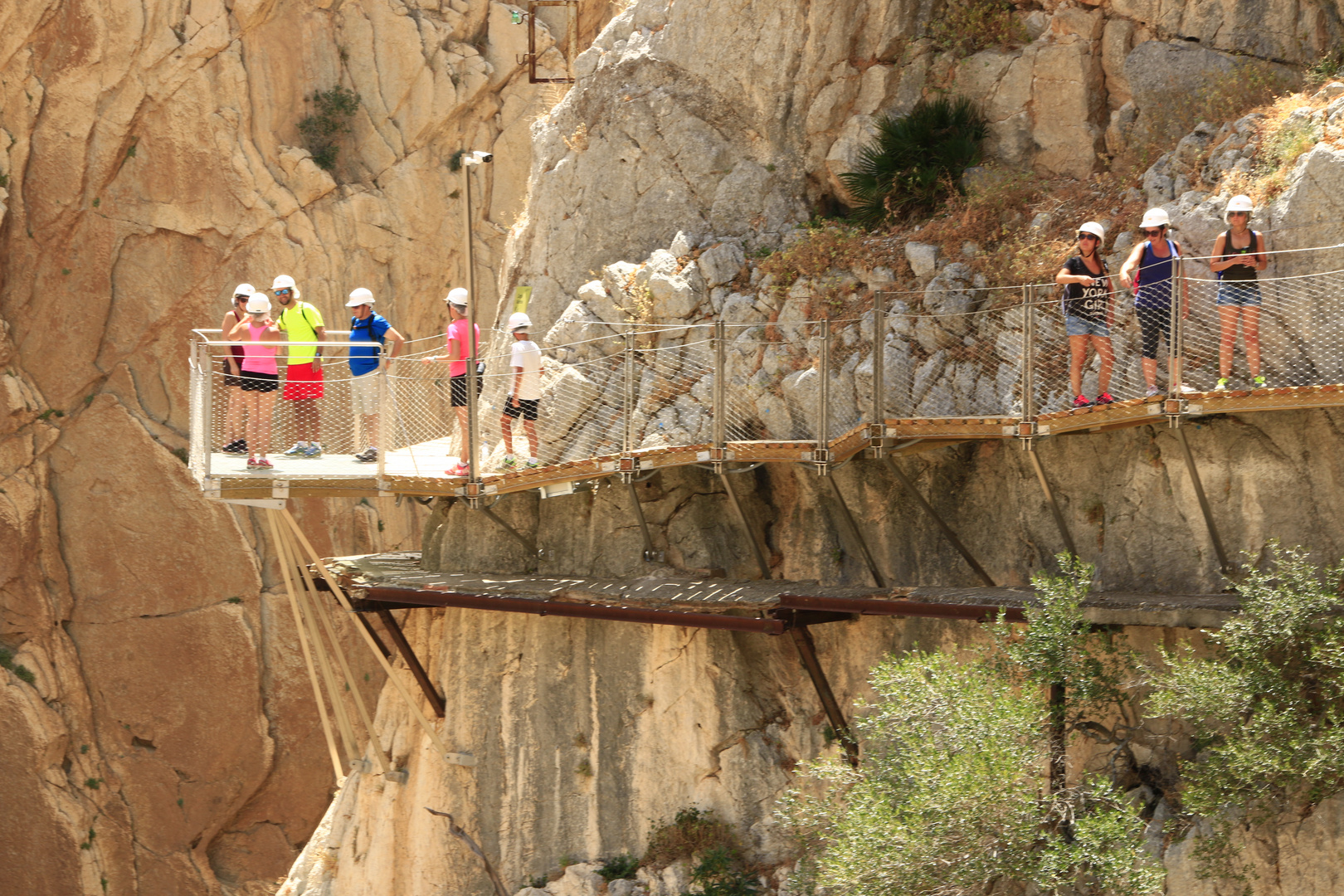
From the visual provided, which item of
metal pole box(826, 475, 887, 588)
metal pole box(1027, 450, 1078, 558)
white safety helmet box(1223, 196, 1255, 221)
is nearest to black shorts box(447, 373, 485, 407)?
metal pole box(826, 475, 887, 588)

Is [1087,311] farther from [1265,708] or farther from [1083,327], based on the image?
[1265,708]

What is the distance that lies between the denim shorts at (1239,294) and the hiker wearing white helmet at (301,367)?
8872mm

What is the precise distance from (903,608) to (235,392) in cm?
761

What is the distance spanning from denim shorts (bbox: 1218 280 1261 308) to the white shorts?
841 centimetres

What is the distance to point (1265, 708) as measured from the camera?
32.9ft

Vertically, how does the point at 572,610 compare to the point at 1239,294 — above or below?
below

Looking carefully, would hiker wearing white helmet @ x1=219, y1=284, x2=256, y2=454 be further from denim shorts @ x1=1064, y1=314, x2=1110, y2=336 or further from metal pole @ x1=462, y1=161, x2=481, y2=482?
denim shorts @ x1=1064, y1=314, x2=1110, y2=336

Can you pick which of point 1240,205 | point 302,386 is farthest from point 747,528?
point 1240,205

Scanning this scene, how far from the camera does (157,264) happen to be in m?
30.2

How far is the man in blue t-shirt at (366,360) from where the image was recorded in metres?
15.7

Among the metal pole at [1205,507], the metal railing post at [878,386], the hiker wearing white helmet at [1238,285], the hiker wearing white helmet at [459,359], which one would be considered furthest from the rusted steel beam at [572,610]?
the hiker wearing white helmet at [1238,285]

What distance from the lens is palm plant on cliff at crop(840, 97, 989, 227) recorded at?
51.5 ft

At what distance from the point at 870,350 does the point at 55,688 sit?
21.3 m

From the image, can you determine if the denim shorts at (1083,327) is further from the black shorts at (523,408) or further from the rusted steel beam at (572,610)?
the black shorts at (523,408)
